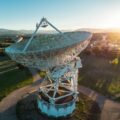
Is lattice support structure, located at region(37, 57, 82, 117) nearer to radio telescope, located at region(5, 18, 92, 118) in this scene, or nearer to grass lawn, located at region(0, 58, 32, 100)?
radio telescope, located at region(5, 18, 92, 118)

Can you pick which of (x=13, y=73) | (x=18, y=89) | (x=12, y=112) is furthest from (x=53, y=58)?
(x=13, y=73)

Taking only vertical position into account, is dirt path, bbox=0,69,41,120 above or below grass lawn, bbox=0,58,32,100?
above

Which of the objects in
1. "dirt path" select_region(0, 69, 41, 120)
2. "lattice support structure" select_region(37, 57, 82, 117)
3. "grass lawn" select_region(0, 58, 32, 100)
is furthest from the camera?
"grass lawn" select_region(0, 58, 32, 100)

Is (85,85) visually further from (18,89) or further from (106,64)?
(106,64)

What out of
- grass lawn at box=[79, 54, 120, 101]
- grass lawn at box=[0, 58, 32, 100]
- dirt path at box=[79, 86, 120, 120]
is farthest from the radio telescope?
grass lawn at box=[0, 58, 32, 100]

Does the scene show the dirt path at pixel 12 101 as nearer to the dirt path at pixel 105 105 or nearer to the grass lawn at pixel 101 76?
the grass lawn at pixel 101 76

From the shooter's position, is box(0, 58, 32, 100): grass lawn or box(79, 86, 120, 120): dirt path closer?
box(79, 86, 120, 120): dirt path

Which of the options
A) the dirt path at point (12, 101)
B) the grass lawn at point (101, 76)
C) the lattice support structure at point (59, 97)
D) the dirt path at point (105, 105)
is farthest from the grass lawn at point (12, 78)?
the dirt path at point (105, 105)
